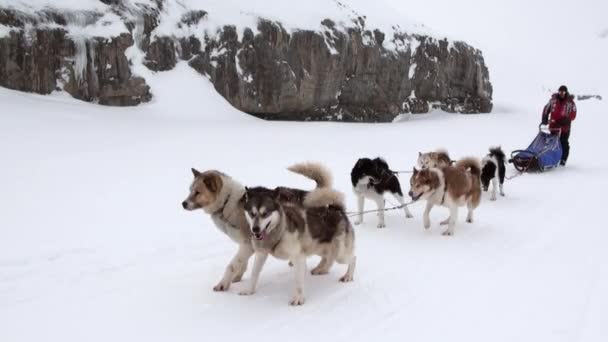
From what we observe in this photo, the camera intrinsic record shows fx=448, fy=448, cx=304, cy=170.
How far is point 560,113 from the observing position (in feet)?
31.2

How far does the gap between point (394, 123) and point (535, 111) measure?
10.1m

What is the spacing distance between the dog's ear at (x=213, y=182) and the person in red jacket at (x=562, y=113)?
8527 mm

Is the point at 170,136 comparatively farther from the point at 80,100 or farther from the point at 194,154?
the point at 80,100

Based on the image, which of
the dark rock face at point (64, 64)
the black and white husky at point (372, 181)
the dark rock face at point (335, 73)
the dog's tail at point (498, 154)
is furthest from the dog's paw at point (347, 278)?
the dark rock face at point (335, 73)

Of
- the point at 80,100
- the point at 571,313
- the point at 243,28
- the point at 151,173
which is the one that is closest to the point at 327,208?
the point at 571,313

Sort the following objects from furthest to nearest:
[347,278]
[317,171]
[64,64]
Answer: [64,64] < [317,171] < [347,278]

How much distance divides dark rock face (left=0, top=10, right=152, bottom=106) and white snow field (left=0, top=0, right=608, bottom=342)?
1.26 ft

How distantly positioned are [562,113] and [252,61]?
7287 millimetres

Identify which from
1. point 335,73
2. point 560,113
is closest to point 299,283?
point 560,113

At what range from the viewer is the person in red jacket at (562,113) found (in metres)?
9.43

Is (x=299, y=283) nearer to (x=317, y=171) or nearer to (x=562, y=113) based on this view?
(x=317, y=171)

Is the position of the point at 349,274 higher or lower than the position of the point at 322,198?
lower

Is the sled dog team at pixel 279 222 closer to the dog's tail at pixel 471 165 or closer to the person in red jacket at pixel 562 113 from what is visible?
the dog's tail at pixel 471 165

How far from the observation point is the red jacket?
30.9ft
